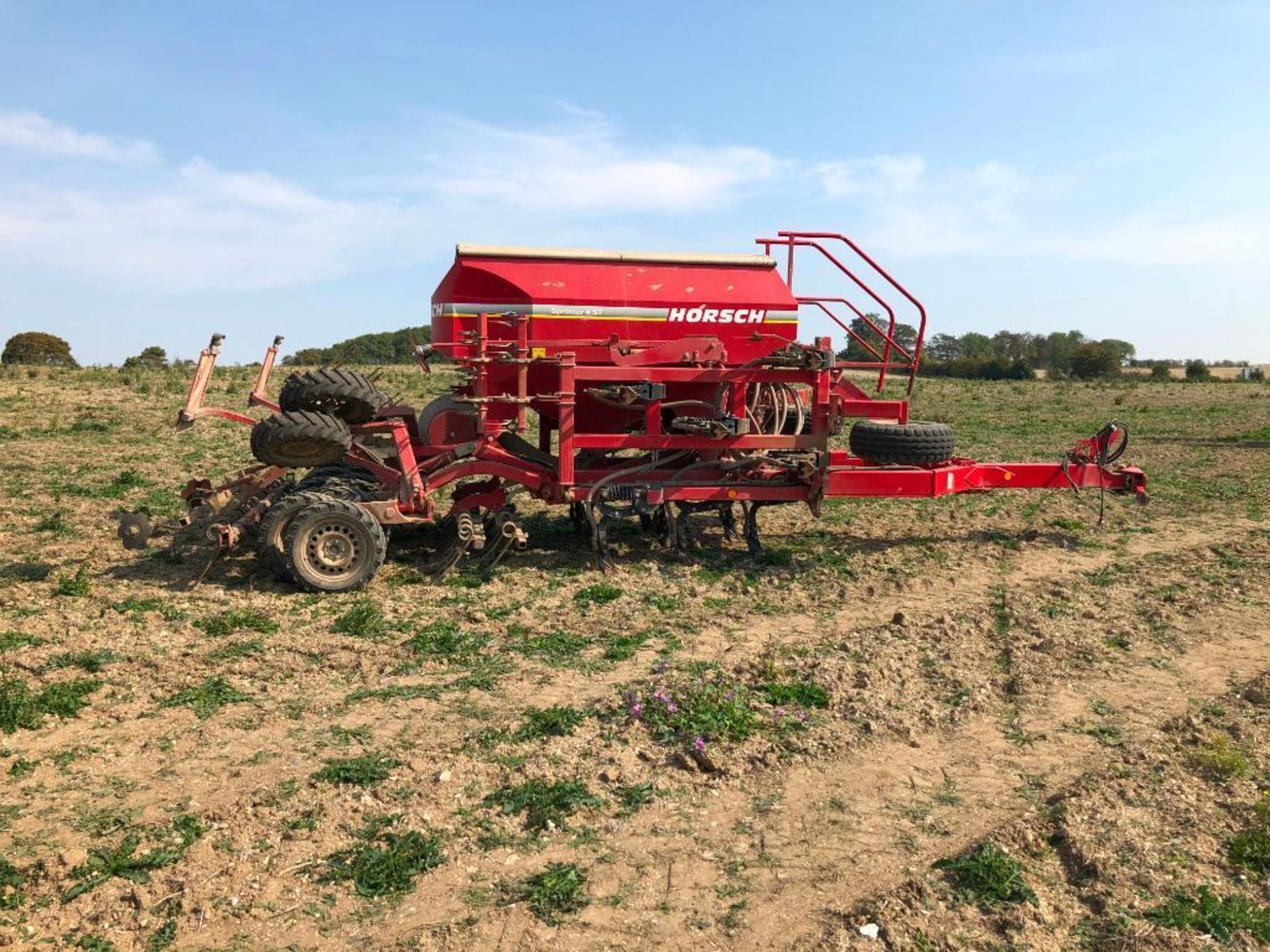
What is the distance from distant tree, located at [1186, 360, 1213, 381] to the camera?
4697 cm

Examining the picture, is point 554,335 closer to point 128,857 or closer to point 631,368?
point 631,368

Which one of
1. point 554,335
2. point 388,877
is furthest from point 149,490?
point 388,877

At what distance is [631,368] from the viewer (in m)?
8.46

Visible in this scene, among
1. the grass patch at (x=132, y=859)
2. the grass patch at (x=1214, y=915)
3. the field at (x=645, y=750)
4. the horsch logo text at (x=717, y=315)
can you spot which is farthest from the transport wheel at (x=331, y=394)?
the grass patch at (x=1214, y=915)

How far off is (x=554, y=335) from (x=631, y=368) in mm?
753

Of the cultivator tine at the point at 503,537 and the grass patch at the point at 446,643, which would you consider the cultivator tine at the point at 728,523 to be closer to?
the cultivator tine at the point at 503,537

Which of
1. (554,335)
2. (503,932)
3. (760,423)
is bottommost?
(503,932)

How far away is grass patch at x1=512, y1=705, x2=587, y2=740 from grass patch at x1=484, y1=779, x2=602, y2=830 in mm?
495

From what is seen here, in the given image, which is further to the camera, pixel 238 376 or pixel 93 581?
pixel 238 376

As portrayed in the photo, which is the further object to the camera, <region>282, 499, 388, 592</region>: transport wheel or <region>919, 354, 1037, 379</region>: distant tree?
<region>919, 354, 1037, 379</region>: distant tree

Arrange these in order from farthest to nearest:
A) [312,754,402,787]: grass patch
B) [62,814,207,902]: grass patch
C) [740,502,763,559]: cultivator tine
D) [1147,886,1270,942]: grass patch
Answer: [740,502,763,559]: cultivator tine → [312,754,402,787]: grass patch → [62,814,207,902]: grass patch → [1147,886,1270,942]: grass patch

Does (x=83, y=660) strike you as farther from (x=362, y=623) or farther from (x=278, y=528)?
(x=278, y=528)

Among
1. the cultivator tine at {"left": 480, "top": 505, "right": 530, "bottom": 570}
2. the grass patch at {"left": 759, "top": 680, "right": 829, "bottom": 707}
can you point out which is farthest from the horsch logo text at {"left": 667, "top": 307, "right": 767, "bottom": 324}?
the grass patch at {"left": 759, "top": 680, "right": 829, "bottom": 707}

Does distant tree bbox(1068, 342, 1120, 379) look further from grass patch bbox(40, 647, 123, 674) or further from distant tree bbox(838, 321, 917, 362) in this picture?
grass patch bbox(40, 647, 123, 674)
